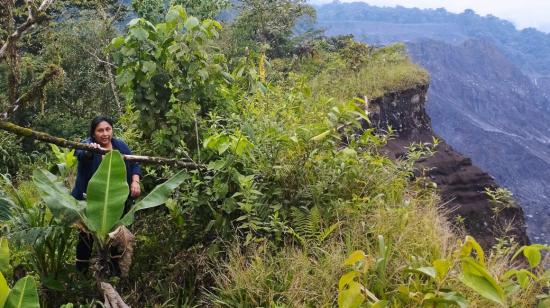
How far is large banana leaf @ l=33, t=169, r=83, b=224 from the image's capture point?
276cm

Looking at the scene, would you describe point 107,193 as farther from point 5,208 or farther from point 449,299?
point 449,299

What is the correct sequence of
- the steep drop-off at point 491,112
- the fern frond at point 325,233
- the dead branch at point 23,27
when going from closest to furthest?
the dead branch at point 23,27 < the fern frond at point 325,233 < the steep drop-off at point 491,112

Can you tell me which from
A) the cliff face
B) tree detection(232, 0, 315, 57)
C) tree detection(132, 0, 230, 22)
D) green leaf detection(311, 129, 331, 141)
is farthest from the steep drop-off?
green leaf detection(311, 129, 331, 141)

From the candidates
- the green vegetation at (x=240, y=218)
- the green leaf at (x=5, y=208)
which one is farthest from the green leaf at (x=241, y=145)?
the green leaf at (x=5, y=208)

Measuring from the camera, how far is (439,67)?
69.6 metres

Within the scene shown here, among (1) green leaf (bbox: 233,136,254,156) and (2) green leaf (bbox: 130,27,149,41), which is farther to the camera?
(2) green leaf (bbox: 130,27,149,41)

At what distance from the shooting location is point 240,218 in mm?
3137

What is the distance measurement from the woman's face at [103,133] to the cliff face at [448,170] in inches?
271

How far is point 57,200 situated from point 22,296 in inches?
24.8

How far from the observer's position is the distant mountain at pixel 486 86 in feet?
164

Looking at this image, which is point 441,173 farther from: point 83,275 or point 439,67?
point 439,67

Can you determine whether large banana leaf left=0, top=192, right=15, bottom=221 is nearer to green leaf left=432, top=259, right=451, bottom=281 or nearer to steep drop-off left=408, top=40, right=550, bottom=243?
green leaf left=432, top=259, right=451, bottom=281

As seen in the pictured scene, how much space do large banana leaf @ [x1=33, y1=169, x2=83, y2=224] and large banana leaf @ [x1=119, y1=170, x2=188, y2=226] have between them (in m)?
0.28

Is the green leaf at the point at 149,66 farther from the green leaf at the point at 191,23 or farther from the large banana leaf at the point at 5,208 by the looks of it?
the large banana leaf at the point at 5,208
